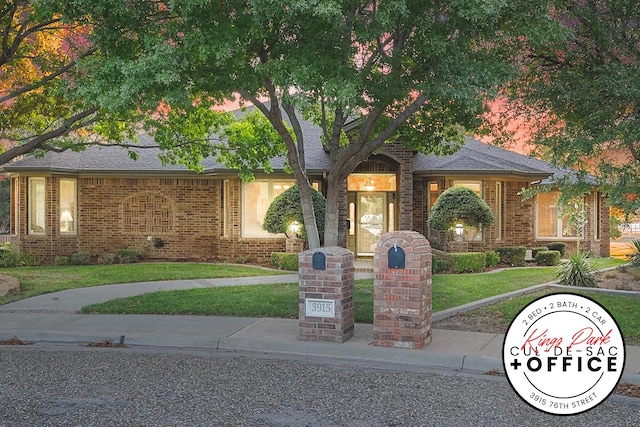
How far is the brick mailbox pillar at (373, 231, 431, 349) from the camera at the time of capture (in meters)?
8.51

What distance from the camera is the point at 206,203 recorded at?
2256cm

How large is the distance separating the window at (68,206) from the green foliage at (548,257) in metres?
15.6

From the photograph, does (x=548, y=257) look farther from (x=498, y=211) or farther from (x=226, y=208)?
(x=226, y=208)

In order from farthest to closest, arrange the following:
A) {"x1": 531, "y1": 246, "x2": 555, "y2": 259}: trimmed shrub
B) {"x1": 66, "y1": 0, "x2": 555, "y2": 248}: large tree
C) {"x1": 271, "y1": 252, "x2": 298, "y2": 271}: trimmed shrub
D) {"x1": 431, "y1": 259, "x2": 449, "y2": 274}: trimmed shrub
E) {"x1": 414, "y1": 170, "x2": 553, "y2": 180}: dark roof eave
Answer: {"x1": 531, "y1": 246, "x2": 555, "y2": 259}: trimmed shrub
{"x1": 414, "y1": 170, "x2": 553, "y2": 180}: dark roof eave
{"x1": 271, "y1": 252, "x2": 298, "y2": 271}: trimmed shrub
{"x1": 431, "y1": 259, "x2": 449, "y2": 274}: trimmed shrub
{"x1": 66, "y1": 0, "x2": 555, "y2": 248}: large tree

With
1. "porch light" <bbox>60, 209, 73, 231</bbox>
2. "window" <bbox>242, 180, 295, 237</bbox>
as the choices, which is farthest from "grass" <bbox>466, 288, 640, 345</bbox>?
"porch light" <bbox>60, 209, 73, 231</bbox>

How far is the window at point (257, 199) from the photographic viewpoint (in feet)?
71.7

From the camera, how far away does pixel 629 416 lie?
609 cm

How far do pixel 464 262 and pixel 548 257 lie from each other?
12.9 feet

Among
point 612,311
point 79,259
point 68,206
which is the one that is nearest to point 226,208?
point 79,259

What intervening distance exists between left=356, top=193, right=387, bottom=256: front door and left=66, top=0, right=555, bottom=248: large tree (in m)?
10.7

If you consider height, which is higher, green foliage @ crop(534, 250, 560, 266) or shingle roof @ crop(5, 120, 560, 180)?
shingle roof @ crop(5, 120, 560, 180)

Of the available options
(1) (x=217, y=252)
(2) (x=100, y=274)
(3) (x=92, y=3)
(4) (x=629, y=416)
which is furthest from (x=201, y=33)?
(1) (x=217, y=252)

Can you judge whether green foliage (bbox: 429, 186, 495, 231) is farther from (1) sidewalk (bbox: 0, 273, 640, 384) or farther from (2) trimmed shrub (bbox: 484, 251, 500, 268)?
(1) sidewalk (bbox: 0, 273, 640, 384)

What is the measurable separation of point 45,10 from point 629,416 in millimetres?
9682
